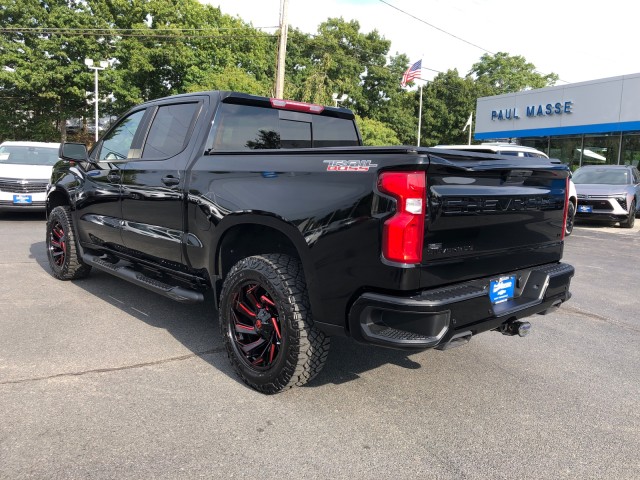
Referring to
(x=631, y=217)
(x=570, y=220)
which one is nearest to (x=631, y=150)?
(x=631, y=217)

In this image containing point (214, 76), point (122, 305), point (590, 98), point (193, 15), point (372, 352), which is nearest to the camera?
point (372, 352)

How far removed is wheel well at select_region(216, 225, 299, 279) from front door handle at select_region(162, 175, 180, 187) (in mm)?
693

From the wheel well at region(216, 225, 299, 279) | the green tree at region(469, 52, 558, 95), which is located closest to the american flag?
the wheel well at region(216, 225, 299, 279)

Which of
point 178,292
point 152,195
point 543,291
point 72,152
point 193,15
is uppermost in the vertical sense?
point 193,15

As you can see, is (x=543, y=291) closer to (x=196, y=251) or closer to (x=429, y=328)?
(x=429, y=328)

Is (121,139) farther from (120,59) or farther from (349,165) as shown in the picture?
(120,59)

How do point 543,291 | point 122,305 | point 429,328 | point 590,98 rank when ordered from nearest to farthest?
1. point 429,328
2. point 543,291
3. point 122,305
4. point 590,98

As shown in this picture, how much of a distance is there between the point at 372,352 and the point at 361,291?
1.41 metres

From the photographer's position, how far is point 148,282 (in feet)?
13.8

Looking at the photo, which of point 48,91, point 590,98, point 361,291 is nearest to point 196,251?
point 361,291

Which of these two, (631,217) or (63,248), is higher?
(631,217)

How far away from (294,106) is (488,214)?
6.97 feet

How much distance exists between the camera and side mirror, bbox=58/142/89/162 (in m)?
5.26

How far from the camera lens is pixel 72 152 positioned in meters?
5.29
